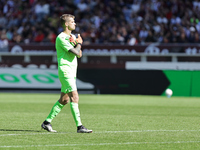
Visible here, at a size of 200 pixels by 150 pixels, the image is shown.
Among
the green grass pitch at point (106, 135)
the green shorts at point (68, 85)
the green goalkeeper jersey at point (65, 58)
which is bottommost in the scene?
the green grass pitch at point (106, 135)

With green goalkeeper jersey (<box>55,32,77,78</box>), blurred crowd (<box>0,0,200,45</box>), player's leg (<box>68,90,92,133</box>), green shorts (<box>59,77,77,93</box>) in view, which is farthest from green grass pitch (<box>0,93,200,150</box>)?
blurred crowd (<box>0,0,200,45</box>)

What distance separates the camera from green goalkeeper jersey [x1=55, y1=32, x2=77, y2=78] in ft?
28.9

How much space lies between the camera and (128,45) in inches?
1083

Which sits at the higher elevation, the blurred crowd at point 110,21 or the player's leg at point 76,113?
the blurred crowd at point 110,21

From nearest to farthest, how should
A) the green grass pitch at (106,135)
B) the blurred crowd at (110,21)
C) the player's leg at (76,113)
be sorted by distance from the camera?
the green grass pitch at (106,135)
the player's leg at (76,113)
the blurred crowd at (110,21)

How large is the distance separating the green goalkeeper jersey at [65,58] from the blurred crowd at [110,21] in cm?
1888

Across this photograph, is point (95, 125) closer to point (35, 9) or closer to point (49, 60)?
point (49, 60)

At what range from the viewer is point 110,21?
29.5 meters

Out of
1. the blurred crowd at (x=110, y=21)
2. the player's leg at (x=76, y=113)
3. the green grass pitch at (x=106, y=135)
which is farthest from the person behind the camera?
the blurred crowd at (x=110, y=21)

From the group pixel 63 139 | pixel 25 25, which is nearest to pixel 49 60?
pixel 25 25

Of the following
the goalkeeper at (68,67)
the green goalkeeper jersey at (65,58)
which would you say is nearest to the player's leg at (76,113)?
the goalkeeper at (68,67)

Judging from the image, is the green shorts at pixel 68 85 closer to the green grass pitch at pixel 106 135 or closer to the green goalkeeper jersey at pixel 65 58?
the green goalkeeper jersey at pixel 65 58

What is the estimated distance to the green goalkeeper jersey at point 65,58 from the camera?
8805mm

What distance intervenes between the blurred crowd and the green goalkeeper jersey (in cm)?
1888
